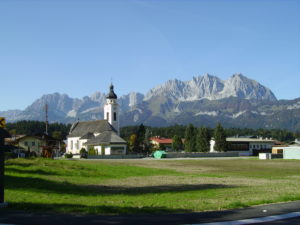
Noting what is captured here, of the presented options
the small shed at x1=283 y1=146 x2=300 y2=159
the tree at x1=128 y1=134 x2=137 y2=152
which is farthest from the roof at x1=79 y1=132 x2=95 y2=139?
the small shed at x1=283 y1=146 x2=300 y2=159

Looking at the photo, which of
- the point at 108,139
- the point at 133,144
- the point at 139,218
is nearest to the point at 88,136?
the point at 108,139

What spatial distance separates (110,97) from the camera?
117750 mm

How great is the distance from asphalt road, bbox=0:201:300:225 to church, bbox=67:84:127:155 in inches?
3309

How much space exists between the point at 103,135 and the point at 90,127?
55.1 ft

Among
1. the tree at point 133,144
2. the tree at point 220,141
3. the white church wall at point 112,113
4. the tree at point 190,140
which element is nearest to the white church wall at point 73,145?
the white church wall at point 112,113

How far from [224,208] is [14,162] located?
29.8 m

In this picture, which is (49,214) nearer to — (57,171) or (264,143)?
(57,171)

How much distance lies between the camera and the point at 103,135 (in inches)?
4011

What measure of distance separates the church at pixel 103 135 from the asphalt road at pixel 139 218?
84.0 m

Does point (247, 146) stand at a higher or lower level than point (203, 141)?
lower

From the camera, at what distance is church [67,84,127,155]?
9681cm

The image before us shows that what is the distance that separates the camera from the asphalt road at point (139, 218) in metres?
10.8

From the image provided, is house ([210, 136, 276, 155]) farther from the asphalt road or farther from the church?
the asphalt road

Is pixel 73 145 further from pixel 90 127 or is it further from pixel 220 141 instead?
pixel 220 141
